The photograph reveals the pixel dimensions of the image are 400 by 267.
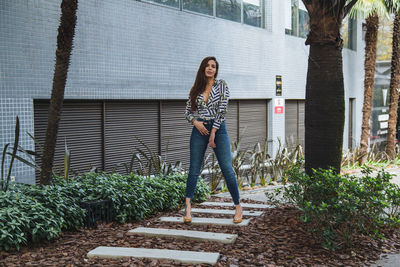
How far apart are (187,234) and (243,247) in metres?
0.66

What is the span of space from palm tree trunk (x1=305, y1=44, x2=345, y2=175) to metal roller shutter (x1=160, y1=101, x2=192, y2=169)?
460cm

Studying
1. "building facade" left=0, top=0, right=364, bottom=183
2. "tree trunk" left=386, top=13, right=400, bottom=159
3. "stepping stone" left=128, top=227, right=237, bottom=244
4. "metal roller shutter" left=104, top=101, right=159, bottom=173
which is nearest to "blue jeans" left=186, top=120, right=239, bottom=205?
"stepping stone" left=128, top=227, right=237, bottom=244

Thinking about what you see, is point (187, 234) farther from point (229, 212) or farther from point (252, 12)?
point (252, 12)

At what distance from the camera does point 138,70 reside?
8594mm

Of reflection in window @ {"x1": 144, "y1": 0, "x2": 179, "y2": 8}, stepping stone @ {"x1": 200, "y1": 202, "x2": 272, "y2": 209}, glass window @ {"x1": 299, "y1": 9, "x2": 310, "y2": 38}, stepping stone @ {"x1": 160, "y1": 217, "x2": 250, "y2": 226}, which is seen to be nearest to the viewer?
stepping stone @ {"x1": 160, "y1": 217, "x2": 250, "y2": 226}

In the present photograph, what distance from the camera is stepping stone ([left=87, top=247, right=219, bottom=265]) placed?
3.87 meters

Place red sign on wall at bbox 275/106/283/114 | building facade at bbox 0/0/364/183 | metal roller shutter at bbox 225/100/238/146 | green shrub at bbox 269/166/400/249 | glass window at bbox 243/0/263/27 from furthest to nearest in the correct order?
red sign on wall at bbox 275/106/283/114, glass window at bbox 243/0/263/27, metal roller shutter at bbox 225/100/238/146, building facade at bbox 0/0/364/183, green shrub at bbox 269/166/400/249

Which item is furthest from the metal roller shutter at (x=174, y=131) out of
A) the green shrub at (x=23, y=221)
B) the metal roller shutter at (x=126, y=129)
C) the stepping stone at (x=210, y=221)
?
the green shrub at (x=23, y=221)

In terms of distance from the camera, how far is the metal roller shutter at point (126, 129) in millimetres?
8383

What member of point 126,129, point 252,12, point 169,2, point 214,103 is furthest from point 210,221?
point 252,12

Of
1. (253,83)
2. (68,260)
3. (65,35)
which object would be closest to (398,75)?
(253,83)

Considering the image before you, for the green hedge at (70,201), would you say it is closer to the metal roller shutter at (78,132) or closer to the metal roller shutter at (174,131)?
the metal roller shutter at (78,132)

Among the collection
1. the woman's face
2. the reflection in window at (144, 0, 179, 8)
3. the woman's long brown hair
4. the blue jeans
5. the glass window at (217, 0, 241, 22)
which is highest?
the glass window at (217, 0, 241, 22)

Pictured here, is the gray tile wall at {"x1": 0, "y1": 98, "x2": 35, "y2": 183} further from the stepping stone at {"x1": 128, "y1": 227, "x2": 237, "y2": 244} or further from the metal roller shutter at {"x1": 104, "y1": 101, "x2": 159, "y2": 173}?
the stepping stone at {"x1": 128, "y1": 227, "x2": 237, "y2": 244}
